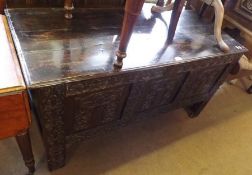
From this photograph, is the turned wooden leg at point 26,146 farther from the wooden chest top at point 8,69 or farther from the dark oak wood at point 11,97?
the wooden chest top at point 8,69

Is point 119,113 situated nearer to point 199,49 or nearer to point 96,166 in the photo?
point 96,166

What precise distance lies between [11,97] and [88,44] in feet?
1.29

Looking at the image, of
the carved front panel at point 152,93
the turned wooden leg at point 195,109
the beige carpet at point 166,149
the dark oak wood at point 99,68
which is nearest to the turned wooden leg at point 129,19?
the dark oak wood at point 99,68

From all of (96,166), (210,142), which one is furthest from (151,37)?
(210,142)

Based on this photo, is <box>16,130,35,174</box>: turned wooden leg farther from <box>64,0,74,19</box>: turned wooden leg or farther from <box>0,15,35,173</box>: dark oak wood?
<box>64,0,74,19</box>: turned wooden leg

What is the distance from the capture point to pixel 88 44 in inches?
38.3

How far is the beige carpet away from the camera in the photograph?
3.89 ft

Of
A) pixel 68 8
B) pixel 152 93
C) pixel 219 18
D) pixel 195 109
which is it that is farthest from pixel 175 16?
pixel 195 109

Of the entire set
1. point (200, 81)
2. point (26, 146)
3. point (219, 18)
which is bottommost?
point (26, 146)

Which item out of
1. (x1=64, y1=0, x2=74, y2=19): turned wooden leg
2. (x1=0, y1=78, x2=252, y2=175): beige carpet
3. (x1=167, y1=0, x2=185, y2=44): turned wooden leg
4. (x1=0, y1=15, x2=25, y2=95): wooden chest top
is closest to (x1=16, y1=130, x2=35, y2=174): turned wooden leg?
(x1=0, y1=78, x2=252, y2=175): beige carpet

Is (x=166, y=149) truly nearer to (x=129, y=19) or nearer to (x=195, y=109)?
(x=195, y=109)

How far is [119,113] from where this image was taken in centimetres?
111

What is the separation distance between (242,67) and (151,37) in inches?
31.7

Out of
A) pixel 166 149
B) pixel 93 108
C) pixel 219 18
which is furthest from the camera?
pixel 166 149
